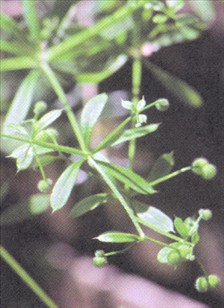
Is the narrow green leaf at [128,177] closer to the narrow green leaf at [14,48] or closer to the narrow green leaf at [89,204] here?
the narrow green leaf at [89,204]

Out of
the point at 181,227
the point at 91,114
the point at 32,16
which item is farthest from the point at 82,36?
the point at 181,227

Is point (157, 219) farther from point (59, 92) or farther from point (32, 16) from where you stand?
point (32, 16)

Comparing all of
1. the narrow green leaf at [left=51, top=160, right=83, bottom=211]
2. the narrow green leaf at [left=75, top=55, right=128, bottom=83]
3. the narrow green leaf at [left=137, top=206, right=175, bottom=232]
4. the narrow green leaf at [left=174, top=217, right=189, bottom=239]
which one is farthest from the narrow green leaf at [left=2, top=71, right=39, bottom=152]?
the narrow green leaf at [left=174, top=217, right=189, bottom=239]

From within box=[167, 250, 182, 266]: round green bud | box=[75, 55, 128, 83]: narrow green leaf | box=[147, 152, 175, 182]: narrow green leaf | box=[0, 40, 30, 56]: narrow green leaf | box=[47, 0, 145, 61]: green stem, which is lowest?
box=[167, 250, 182, 266]: round green bud

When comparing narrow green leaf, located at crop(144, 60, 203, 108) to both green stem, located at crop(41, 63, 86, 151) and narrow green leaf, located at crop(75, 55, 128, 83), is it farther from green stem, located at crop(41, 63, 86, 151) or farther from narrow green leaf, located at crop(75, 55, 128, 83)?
green stem, located at crop(41, 63, 86, 151)

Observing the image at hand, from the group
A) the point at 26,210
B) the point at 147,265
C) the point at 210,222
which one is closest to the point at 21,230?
the point at 26,210

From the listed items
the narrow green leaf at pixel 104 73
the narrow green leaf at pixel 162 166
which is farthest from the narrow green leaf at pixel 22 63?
the narrow green leaf at pixel 162 166

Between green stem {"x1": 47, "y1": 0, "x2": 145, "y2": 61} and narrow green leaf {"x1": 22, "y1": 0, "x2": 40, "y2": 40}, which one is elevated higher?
narrow green leaf {"x1": 22, "y1": 0, "x2": 40, "y2": 40}

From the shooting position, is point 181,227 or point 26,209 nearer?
point 181,227
